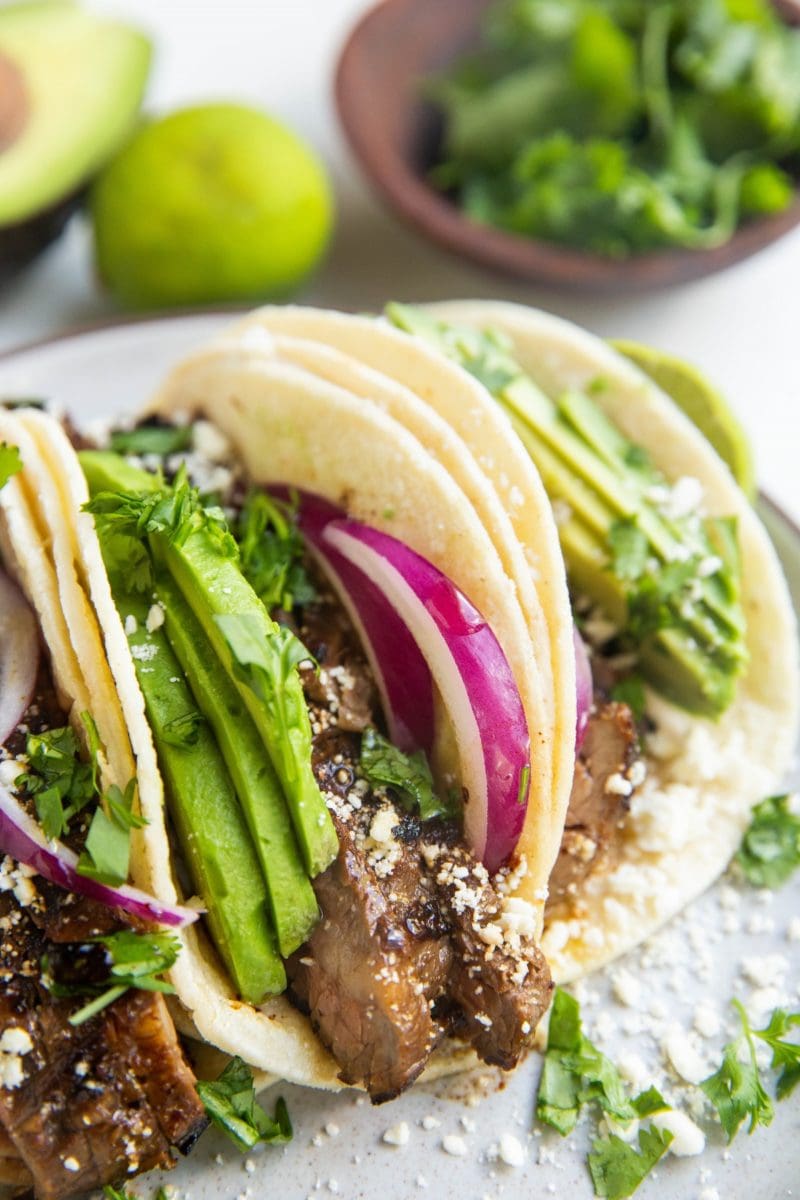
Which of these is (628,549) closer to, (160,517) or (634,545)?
(634,545)

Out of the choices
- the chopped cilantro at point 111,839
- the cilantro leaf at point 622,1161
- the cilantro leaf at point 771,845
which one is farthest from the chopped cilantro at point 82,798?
the cilantro leaf at point 771,845

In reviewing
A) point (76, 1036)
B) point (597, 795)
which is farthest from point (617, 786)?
point (76, 1036)

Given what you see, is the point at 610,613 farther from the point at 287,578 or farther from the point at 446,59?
the point at 446,59

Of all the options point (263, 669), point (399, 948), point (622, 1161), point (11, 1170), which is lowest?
point (11, 1170)

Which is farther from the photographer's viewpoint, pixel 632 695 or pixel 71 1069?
pixel 632 695

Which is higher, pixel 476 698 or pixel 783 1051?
pixel 476 698

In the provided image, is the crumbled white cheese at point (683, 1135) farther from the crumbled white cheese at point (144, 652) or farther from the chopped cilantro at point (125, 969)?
the crumbled white cheese at point (144, 652)

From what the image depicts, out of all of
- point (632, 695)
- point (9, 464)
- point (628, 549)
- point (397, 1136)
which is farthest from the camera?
point (632, 695)

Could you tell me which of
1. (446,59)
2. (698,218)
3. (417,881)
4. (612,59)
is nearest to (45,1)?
(446,59)
